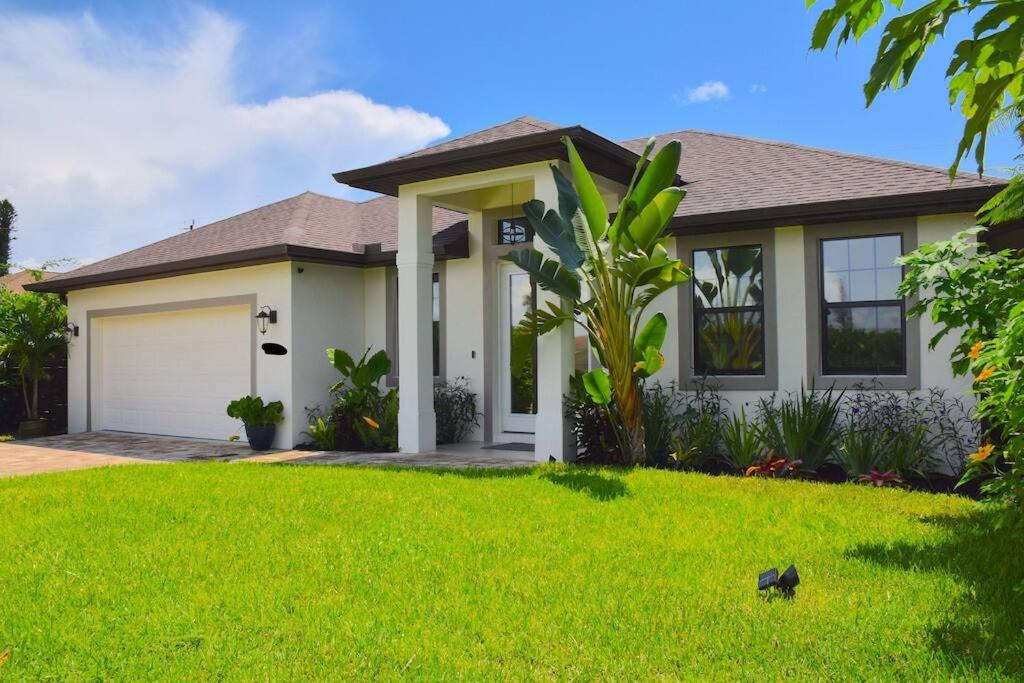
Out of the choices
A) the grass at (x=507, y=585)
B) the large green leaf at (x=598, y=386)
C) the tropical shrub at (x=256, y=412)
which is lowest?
the grass at (x=507, y=585)

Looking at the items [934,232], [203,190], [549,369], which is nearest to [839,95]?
[934,232]

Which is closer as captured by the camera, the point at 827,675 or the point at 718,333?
the point at 827,675

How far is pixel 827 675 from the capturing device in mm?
3393

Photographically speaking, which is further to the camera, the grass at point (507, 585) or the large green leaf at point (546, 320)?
the large green leaf at point (546, 320)

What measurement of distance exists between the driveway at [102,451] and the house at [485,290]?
71cm

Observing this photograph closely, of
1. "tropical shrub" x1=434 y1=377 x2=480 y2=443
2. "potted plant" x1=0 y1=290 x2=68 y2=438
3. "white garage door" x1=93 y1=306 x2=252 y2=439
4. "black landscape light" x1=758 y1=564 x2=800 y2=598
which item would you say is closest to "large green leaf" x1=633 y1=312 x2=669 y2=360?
"tropical shrub" x1=434 y1=377 x2=480 y2=443

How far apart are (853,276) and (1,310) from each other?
16438mm

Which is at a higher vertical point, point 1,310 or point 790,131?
point 790,131

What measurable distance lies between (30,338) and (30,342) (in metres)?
0.08

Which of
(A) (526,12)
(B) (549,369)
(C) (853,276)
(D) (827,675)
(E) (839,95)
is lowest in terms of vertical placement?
(D) (827,675)

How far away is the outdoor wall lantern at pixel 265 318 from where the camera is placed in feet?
41.1

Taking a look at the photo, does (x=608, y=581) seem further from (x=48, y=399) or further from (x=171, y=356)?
(x=48, y=399)

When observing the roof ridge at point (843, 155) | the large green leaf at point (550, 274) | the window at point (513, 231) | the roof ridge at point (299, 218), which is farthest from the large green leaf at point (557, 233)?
the roof ridge at point (299, 218)

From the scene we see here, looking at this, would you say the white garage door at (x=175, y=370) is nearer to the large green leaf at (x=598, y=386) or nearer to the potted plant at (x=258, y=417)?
the potted plant at (x=258, y=417)
